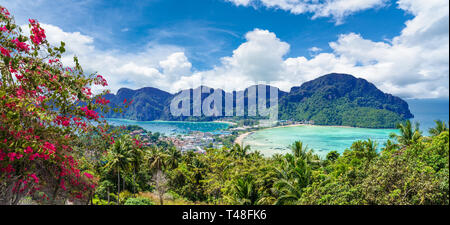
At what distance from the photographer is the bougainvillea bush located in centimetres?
260

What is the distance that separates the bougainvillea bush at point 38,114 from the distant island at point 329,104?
340ft

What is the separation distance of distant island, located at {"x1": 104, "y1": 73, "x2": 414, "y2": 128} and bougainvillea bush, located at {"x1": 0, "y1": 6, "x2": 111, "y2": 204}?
340ft

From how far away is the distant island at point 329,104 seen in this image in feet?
322

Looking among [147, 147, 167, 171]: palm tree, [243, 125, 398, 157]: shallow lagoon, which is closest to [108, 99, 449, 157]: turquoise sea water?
[243, 125, 398, 157]: shallow lagoon

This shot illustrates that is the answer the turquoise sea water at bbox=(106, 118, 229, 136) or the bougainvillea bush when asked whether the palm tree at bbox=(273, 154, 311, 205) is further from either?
the turquoise sea water at bbox=(106, 118, 229, 136)

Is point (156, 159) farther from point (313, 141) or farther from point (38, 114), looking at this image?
point (313, 141)

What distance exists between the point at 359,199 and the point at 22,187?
6836mm

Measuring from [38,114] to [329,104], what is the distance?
A: 5353 inches

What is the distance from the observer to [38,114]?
245 cm

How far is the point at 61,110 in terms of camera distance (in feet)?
9.96
